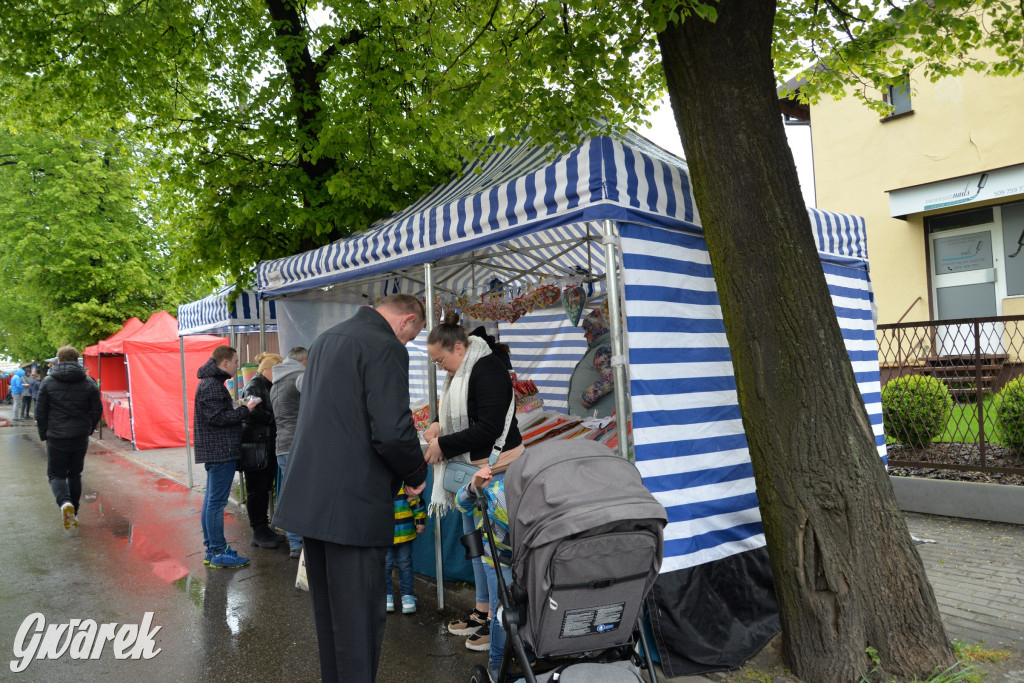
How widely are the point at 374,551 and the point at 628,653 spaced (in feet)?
3.98

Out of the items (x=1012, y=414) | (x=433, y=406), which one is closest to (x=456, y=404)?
(x=433, y=406)

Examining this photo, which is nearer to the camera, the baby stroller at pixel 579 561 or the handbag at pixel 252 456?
the baby stroller at pixel 579 561

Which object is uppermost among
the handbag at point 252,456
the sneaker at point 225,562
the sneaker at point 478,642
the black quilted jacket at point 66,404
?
the black quilted jacket at point 66,404

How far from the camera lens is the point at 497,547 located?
357 cm

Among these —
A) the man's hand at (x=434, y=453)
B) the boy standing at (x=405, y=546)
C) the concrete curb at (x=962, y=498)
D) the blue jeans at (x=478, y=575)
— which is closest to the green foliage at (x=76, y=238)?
the boy standing at (x=405, y=546)

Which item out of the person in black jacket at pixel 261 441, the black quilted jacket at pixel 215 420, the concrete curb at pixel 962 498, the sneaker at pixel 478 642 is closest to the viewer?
the sneaker at pixel 478 642

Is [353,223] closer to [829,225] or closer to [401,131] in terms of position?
[401,131]

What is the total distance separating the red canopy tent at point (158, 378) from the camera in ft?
51.7

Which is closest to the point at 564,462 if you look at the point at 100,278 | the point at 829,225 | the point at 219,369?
the point at 829,225

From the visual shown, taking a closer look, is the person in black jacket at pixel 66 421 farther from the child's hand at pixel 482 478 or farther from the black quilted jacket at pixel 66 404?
the child's hand at pixel 482 478

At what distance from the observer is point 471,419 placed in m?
4.34

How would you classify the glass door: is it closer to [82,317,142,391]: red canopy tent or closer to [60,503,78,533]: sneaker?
[60,503,78,533]: sneaker

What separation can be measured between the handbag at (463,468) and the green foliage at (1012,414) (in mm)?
5699

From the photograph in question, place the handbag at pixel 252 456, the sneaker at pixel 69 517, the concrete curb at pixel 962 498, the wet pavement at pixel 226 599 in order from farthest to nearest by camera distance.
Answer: the sneaker at pixel 69 517 < the handbag at pixel 252 456 < the concrete curb at pixel 962 498 < the wet pavement at pixel 226 599
